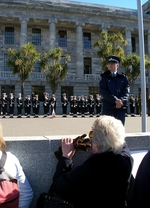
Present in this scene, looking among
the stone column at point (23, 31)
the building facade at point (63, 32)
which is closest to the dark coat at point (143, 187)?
the building facade at point (63, 32)

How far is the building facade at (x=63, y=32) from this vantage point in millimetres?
36000

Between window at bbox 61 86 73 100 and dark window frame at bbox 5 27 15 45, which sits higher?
dark window frame at bbox 5 27 15 45

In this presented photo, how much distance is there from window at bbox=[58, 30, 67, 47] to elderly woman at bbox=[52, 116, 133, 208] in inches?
1561

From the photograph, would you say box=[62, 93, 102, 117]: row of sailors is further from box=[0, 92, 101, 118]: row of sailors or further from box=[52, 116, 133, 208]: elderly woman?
box=[52, 116, 133, 208]: elderly woman

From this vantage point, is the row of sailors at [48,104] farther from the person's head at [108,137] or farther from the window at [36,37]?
the person's head at [108,137]

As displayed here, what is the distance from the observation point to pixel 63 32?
40.6m

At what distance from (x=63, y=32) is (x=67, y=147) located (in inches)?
1577

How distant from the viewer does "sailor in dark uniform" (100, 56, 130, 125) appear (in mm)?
4656

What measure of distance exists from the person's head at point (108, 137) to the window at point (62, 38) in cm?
3961

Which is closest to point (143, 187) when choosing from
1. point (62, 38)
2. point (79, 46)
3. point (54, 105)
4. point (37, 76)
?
point (54, 105)

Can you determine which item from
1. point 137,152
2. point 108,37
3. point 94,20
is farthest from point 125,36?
point 137,152

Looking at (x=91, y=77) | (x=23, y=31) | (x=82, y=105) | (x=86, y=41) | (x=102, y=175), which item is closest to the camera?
(x=102, y=175)

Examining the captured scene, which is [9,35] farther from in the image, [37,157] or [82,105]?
[37,157]

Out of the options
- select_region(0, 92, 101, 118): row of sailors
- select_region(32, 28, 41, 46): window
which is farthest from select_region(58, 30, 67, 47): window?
select_region(0, 92, 101, 118): row of sailors
